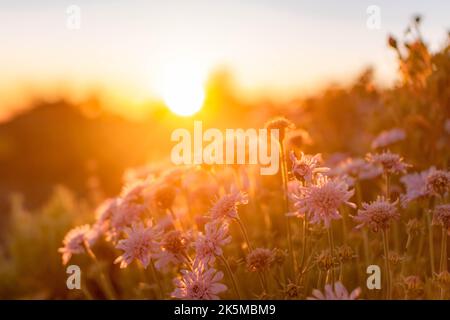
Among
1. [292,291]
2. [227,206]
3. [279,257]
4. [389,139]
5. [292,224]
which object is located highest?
[389,139]

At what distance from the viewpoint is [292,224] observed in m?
3.37

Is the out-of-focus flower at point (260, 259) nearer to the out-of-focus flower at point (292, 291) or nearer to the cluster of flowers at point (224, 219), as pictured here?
the cluster of flowers at point (224, 219)

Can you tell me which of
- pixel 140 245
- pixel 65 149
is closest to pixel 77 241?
pixel 140 245

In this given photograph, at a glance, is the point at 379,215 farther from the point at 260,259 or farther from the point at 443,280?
the point at 260,259

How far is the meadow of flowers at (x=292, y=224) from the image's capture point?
2027 mm

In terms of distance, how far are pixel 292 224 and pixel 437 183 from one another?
128cm

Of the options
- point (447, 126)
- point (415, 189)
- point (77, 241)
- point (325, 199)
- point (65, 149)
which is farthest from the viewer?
point (65, 149)

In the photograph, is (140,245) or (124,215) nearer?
(140,245)

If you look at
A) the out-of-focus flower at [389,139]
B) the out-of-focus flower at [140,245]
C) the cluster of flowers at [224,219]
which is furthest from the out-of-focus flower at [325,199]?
the out-of-focus flower at [389,139]

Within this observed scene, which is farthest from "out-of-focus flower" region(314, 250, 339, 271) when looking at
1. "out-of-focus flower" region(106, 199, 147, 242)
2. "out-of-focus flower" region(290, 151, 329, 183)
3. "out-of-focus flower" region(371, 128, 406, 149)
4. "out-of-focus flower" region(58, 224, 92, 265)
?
"out-of-focus flower" region(371, 128, 406, 149)

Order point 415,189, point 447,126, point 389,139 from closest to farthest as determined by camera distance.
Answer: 1. point 415,189
2. point 389,139
3. point 447,126

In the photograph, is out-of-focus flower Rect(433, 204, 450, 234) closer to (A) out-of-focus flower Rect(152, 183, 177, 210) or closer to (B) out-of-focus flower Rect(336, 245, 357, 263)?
(B) out-of-focus flower Rect(336, 245, 357, 263)

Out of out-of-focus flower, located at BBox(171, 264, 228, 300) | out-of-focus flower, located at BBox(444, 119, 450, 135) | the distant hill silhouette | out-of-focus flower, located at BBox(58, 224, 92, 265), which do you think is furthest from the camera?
the distant hill silhouette

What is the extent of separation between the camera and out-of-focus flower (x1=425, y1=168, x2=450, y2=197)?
2.21m
